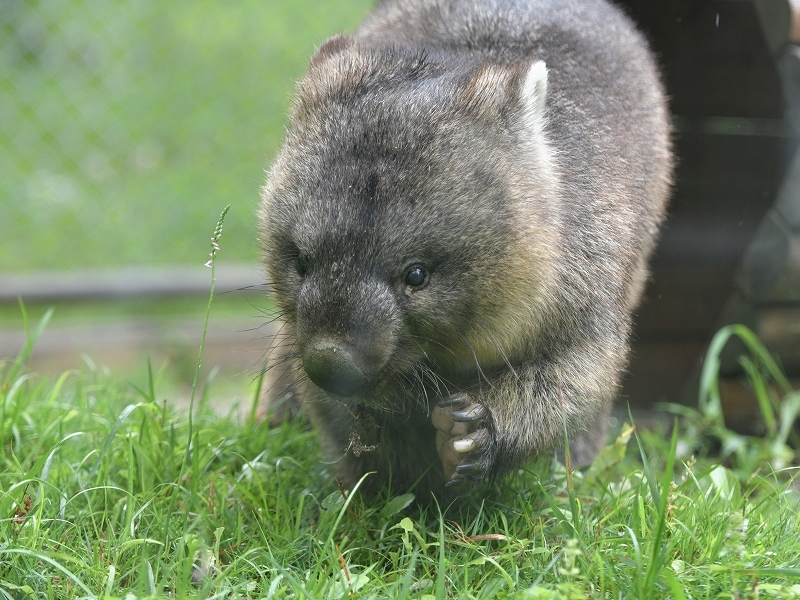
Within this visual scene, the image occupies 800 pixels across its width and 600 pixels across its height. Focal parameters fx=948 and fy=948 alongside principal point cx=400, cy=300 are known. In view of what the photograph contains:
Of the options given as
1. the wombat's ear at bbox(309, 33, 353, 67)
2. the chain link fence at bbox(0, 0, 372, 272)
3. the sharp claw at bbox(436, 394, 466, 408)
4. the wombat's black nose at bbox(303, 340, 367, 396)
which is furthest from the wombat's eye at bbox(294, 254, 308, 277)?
the chain link fence at bbox(0, 0, 372, 272)

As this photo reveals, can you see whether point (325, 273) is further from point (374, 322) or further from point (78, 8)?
point (78, 8)

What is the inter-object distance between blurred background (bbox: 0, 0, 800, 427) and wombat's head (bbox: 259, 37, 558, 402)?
2.89 meters

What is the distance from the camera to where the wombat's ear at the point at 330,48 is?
11.6 ft

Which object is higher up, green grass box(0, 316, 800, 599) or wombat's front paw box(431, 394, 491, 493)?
wombat's front paw box(431, 394, 491, 493)

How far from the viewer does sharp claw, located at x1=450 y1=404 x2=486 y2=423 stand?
300 cm

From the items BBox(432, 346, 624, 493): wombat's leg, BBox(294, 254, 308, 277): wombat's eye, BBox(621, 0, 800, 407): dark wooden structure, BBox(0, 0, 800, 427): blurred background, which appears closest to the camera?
BBox(294, 254, 308, 277): wombat's eye

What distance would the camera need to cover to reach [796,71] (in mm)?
4410

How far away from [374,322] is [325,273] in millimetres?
219

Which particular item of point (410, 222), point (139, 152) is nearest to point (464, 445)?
point (410, 222)

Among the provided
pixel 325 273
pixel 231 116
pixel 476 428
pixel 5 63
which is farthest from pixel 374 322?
pixel 5 63

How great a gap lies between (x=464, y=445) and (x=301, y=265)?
0.77 meters

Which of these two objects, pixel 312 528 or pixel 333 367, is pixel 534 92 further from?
pixel 312 528

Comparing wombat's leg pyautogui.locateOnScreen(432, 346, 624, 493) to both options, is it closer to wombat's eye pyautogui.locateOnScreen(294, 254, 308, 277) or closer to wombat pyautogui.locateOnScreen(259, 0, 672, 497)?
wombat pyautogui.locateOnScreen(259, 0, 672, 497)

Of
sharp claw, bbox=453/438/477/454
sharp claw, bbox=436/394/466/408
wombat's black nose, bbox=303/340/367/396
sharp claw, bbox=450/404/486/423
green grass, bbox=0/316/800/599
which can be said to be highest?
wombat's black nose, bbox=303/340/367/396
